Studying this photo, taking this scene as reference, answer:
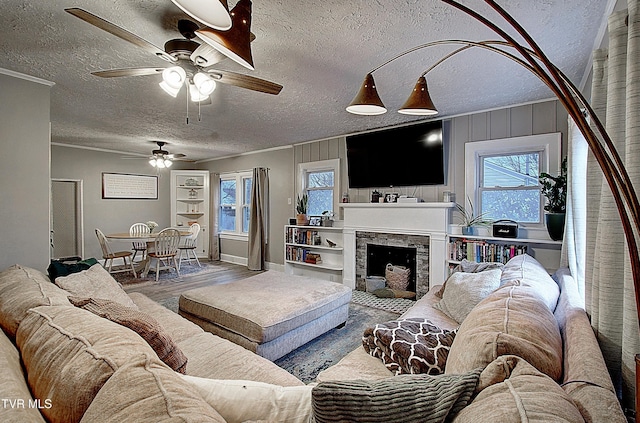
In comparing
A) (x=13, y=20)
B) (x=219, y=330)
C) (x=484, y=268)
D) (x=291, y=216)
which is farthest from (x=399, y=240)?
(x=13, y=20)

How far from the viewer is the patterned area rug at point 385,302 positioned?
3.89 metres

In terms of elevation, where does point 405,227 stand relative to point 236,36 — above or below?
below

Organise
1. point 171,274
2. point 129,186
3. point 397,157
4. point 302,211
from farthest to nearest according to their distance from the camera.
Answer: point 129,186
point 171,274
point 302,211
point 397,157

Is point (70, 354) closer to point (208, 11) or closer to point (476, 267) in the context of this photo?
point (208, 11)

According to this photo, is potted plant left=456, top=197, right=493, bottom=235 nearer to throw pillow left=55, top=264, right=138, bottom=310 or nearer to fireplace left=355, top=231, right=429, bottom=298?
fireplace left=355, top=231, right=429, bottom=298

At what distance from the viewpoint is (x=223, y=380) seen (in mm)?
1054

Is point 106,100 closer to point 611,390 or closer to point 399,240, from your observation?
point 399,240

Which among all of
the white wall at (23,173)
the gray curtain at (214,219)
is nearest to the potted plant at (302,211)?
the gray curtain at (214,219)

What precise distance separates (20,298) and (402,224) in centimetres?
384

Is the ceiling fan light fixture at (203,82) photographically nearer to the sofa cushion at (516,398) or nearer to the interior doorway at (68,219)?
the sofa cushion at (516,398)

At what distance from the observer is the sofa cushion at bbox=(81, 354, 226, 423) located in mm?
673

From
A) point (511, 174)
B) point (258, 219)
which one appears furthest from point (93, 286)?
point (511, 174)

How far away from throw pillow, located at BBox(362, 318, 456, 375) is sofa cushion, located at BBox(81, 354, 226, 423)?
1.03 m

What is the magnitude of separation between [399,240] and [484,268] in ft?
5.76
